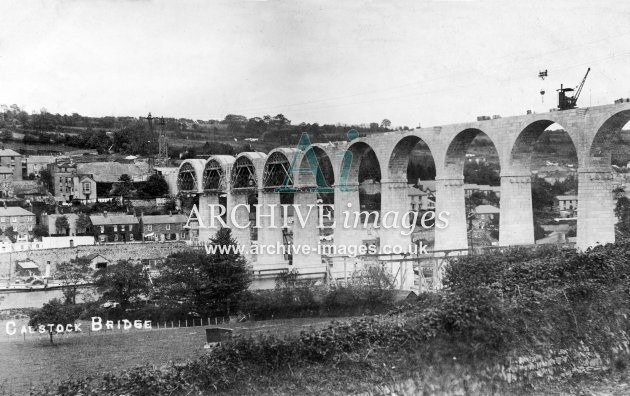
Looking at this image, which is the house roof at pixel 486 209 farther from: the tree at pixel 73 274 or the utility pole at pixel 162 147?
the utility pole at pixel 162 147

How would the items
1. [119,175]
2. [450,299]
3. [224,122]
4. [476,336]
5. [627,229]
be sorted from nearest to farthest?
[476,336] < [450,299] < [627,229] < [119,175] < [224,122]

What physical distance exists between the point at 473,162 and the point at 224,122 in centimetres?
5027

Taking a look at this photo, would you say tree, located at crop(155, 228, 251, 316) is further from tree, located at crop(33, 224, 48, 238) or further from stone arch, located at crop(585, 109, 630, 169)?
Answer: tree, located at crop(33, 224, 48, 238)

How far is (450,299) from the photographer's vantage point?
16.0 metres

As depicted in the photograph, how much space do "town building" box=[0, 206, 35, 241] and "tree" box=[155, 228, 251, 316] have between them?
17.7 meters

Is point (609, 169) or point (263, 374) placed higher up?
point (609, 169)

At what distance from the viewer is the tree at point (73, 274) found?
33031 millimetres

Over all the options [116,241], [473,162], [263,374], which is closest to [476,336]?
[263,374]

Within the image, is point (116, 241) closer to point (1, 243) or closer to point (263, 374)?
point (1, 243)

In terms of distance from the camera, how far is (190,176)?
6034 centimetres

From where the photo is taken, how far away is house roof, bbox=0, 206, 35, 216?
43781 mm

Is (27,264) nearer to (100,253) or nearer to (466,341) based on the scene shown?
(100,253)

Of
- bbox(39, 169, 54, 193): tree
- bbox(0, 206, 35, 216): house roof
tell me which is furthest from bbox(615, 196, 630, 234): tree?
bbox(39, 169, 54, 193): tree

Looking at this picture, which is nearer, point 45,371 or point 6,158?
point 45,371
